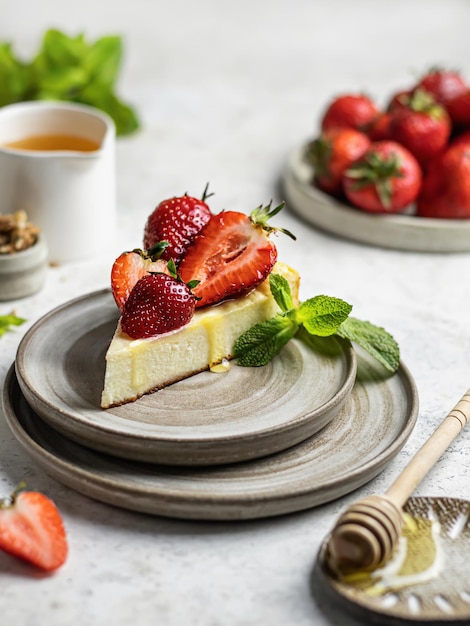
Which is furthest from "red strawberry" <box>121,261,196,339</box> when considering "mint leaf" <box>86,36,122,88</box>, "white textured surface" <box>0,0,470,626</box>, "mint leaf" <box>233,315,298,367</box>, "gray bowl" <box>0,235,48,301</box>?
"mint leaf" <box>86,36,122,88</box>

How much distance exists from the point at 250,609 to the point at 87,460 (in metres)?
0.32

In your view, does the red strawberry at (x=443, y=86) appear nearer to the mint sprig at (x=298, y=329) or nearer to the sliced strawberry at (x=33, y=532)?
the mint sprig at (x=298, y=329)

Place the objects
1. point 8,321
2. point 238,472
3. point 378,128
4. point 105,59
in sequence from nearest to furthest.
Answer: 1. point 238,472
2. point 8,321
3. point 378,128
4. point 105,59

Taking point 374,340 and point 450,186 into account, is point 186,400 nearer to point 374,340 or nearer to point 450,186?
point 374,340

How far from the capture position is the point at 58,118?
6.79 ft

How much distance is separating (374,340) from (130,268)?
41 cm

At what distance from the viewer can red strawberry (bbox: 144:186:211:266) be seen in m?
1.47

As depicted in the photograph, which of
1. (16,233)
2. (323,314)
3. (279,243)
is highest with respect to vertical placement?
(323,314)

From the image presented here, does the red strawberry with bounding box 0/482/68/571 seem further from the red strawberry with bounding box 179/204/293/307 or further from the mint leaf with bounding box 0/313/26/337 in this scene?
the mint leaf with bounding box 0/313/26/337

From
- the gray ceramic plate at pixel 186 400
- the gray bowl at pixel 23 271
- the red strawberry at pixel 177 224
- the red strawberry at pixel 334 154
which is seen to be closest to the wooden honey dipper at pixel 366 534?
the gray ceramic plate at pixel 186 400

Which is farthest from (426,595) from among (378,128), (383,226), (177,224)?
(378,128)

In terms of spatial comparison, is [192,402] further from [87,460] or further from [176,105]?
[176,105]

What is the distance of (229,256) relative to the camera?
145cm

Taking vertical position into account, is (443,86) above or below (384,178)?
above
